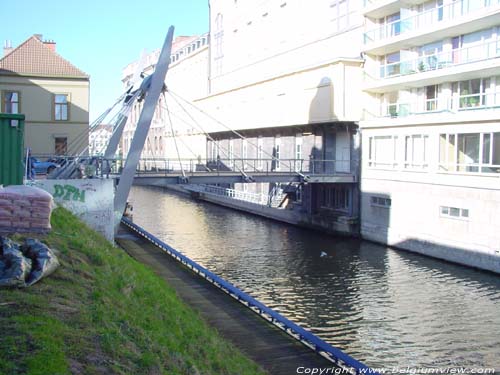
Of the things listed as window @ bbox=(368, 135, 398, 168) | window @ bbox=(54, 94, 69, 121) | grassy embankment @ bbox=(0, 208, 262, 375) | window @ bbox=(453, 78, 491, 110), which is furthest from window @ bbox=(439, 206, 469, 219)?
window @ bbox=(54, 94, 69, 121)

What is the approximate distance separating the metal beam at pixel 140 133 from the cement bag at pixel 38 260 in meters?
15.0

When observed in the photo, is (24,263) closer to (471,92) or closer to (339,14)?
(471,92)

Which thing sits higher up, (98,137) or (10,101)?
(10,101)

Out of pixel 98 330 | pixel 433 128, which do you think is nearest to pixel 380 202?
pixel 433 128

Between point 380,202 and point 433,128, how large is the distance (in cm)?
511

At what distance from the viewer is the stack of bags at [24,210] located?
A: 1132cm

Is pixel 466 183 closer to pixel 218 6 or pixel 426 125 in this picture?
pixel 426 125

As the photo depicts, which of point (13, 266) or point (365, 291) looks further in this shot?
point (365, 291)

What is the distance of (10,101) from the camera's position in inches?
1417

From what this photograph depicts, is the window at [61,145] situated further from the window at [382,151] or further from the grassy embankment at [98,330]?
the grassy embankment at [98,330]

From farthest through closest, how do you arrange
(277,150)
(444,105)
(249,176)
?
(277,150)
(249,176)
(444,105)

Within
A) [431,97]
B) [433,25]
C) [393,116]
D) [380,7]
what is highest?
[380,7]

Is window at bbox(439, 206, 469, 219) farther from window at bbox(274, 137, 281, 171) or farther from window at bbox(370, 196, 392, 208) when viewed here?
window at bbox(274, 137, 281, 171)

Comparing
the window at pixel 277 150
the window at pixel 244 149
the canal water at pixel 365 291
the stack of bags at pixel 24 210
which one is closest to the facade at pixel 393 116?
the window at pixel 277 150
